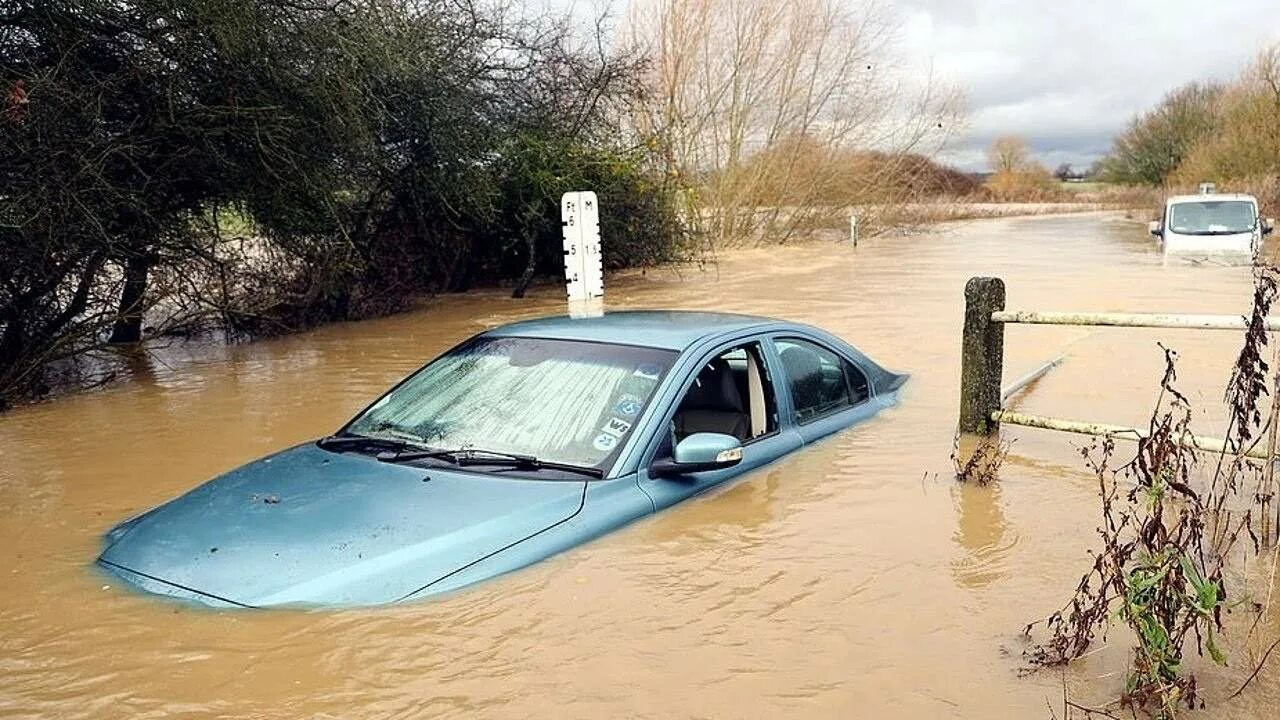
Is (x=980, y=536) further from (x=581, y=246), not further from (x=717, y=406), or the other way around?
(x=581, y=246)

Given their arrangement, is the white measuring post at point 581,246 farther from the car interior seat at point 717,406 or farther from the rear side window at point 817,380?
the car interior seat at point 717,406

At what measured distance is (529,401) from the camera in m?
4.68

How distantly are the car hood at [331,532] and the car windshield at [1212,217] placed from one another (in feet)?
57.4

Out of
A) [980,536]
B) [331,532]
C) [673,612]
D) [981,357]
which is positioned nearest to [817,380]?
[981,357]

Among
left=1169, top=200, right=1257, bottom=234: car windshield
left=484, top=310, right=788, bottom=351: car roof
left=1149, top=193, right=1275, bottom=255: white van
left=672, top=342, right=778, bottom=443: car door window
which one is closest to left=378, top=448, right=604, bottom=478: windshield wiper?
left=484, top=310, right=788, bottom=351: car roof

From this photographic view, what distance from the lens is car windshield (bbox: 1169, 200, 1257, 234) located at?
17.9 metres

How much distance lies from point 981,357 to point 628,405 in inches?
110

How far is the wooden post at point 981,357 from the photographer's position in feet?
20.9

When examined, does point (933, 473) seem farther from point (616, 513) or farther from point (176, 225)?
point (176, 225)

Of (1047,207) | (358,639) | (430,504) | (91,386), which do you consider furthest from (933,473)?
(1047,207)

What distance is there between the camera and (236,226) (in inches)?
511

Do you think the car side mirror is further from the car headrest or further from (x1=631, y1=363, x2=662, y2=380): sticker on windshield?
the car headrest

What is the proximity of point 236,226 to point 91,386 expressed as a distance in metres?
3.01

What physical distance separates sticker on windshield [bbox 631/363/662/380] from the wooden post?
7.97 ft
